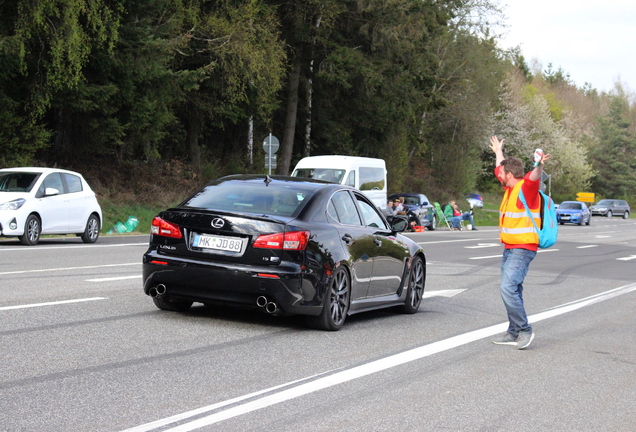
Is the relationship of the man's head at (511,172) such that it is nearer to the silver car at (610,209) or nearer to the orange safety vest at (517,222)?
the orange safety vest at (517,222)

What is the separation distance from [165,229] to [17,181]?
1157 centimetres

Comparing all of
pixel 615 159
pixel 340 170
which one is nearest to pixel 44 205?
pixel 340 170

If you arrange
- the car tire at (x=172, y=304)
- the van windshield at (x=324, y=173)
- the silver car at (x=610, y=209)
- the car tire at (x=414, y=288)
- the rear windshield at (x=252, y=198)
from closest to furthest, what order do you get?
1. the rear windshield at (x=252, y=198)
2. the car tire at (x=172, y=304)
3. the car tire at (x=414, y=288)
4. the van windshield at (x=324, y=173)
5. the silver car at (x=610, y=209)

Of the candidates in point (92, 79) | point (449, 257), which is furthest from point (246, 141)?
point (449, 257)

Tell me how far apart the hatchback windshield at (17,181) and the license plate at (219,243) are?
1153 centimetres

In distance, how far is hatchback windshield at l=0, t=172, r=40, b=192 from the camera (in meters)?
19.0

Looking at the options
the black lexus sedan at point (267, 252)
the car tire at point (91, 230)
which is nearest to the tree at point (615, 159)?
the car tire at point (91, 230)

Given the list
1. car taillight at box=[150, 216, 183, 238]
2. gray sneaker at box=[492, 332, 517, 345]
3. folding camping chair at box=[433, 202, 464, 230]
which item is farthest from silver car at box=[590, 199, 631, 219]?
car taillight at box=[150, 216, 183, 238]

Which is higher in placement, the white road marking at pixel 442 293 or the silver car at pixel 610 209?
the white road marking at pixel 442 293

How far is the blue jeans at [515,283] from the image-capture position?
27.4ft

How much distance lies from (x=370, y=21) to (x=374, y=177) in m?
10.6

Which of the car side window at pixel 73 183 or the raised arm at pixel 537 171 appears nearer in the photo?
the raised arm at pixel 537 171

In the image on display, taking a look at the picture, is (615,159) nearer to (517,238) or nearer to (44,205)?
(44,205)

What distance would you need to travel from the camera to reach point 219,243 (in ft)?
27.8
